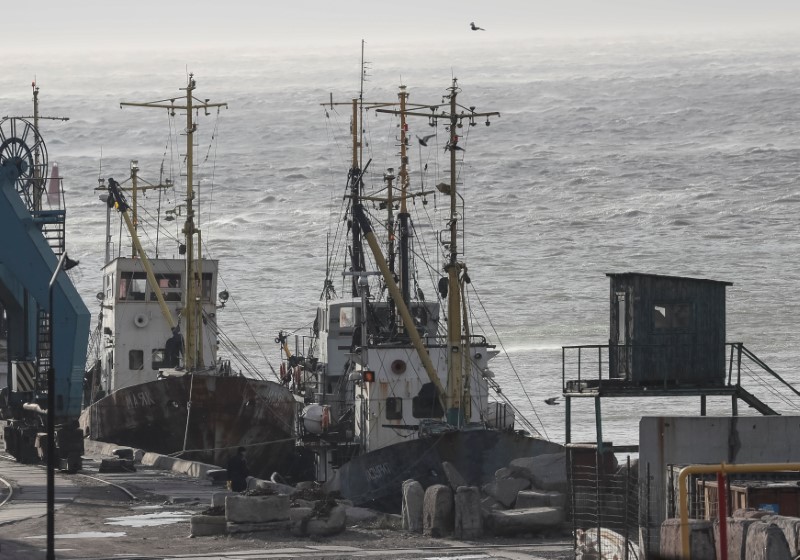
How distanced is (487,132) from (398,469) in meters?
134

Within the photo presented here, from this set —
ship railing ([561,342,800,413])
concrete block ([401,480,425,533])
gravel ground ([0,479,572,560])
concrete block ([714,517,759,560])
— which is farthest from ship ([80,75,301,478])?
concrete block ([714,517,759,560])

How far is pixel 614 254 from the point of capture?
102500mm

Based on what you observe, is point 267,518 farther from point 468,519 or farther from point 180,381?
point 180,381

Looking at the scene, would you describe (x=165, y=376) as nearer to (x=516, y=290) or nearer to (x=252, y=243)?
(x=516, y=290)

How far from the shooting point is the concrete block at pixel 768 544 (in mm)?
19125

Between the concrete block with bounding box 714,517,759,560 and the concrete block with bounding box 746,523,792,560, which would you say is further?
the concrete block with bounding box 714,517,759,560

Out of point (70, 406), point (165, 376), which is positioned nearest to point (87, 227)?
point (165, 376)

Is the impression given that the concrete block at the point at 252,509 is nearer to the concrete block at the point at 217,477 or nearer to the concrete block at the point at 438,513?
the concrete block at the point at 438,513

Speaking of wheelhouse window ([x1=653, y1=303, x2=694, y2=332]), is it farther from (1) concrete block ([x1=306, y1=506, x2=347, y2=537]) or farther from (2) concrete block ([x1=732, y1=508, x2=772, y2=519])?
(2) concrete block ([x1=732, y1=508, x2=772, y2=519])

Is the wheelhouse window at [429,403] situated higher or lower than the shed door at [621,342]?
lower

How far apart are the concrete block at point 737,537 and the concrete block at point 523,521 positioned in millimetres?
6899

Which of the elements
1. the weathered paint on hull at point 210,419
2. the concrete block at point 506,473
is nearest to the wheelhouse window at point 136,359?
the weathered paint on hull at point 210,419

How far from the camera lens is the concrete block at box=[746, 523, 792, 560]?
62.7 ft

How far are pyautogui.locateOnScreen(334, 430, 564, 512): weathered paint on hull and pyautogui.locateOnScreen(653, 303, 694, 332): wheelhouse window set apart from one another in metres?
5.24
